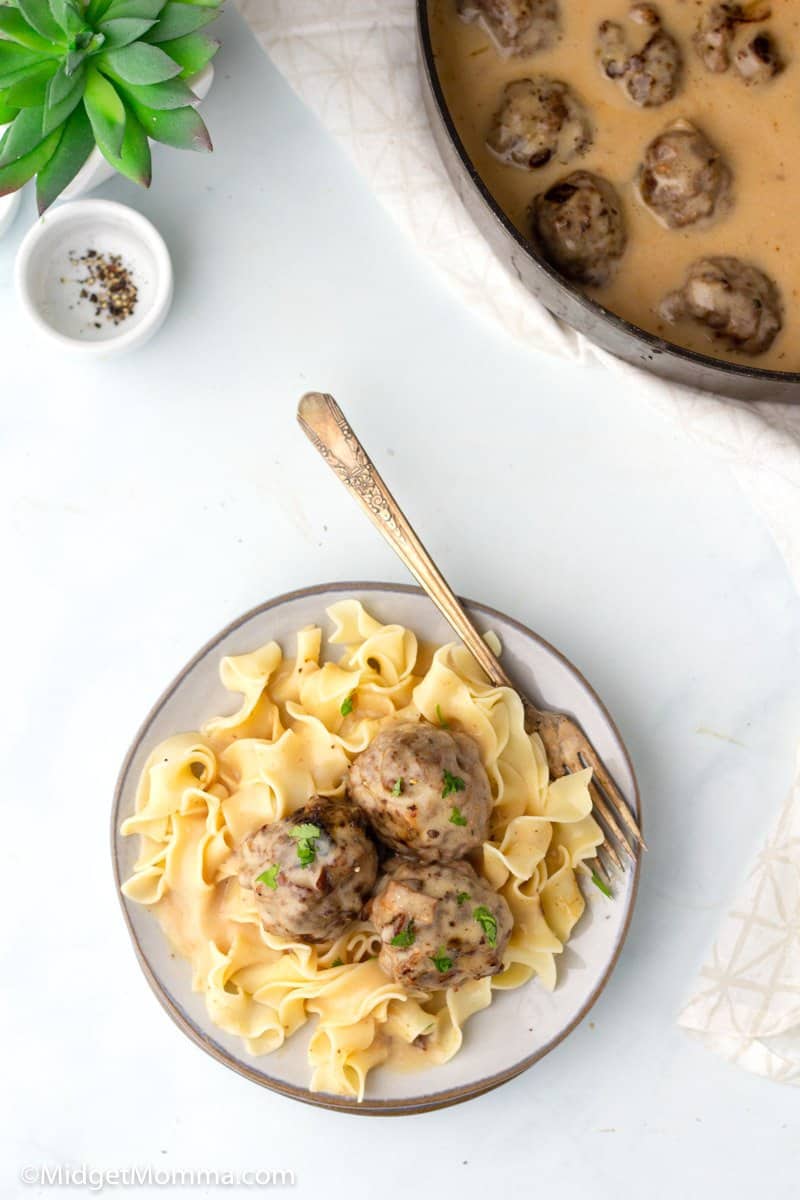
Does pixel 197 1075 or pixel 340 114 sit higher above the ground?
pixel 340 114

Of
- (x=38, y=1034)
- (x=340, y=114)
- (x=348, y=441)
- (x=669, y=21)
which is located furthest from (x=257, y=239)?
(x=38, y=1034)

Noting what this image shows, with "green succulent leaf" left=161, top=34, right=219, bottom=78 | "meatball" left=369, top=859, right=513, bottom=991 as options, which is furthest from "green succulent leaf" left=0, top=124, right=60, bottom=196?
"meatball" left=369, top=859, right=513, bottom=991

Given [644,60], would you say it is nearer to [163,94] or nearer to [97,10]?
[163,94]

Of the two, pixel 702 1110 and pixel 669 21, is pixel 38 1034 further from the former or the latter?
pixel 669 21

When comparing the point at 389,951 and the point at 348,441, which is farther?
the point at 348,441

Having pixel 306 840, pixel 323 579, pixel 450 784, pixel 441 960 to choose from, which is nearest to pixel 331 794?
pixel 306 840
